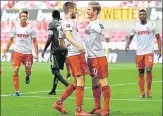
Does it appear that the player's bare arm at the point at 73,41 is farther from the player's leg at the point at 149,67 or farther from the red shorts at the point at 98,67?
the player's leg at the point at 149,67

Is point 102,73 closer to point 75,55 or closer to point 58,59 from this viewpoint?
point 75,55

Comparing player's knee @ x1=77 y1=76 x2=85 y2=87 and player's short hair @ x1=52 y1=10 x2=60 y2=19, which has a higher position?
player's short hair @ x1=52 y1=10 x2=60 y2=19

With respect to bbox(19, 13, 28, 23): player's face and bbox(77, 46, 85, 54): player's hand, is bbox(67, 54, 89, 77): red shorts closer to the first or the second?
bbox(77, 46, 85, 54): player's hand

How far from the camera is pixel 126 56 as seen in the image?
4050 centimetres

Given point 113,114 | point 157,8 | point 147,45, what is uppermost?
point 157,8

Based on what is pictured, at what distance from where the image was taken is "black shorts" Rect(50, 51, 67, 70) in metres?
18.3

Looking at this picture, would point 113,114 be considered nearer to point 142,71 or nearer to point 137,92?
point 142,71

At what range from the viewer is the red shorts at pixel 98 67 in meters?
12.7

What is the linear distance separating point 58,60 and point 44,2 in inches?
1304

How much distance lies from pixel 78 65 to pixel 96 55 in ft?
1.45

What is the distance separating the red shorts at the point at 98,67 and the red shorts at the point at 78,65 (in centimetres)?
18

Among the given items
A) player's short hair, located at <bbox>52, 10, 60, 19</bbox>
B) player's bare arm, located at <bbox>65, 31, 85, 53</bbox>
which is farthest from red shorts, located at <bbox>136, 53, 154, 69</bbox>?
player's bare arm, located at <bbox>65, 31, 85, 53</bbox>

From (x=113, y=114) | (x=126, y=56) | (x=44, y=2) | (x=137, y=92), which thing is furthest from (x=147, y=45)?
(x=44, y=2)

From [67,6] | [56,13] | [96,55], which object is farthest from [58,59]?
[67,6]
